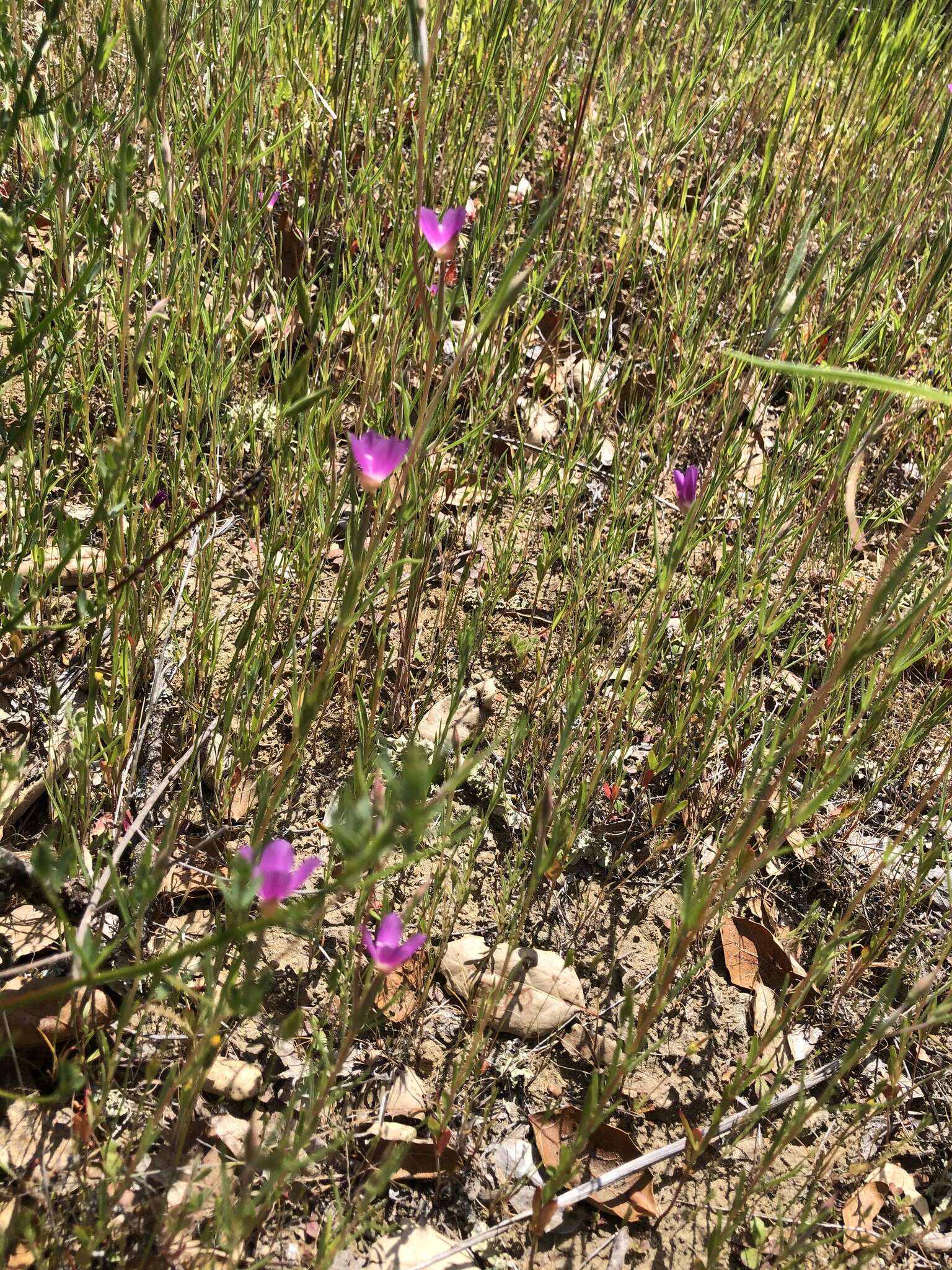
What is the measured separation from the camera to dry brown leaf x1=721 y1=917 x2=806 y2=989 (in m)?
1.85

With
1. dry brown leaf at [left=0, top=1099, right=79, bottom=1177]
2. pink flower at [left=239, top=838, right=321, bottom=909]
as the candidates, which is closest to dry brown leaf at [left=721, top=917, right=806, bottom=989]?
pink flower at [left=239, top=838, right=321, bottom=909]

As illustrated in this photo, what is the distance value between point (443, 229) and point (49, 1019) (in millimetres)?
1260

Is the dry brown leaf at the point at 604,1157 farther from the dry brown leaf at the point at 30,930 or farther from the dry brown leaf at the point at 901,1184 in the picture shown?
the dry brown leaf at the point at 30,930

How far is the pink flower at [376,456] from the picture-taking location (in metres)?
1.28

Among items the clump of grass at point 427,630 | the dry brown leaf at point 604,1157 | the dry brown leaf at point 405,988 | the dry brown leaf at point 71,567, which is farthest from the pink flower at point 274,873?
the dry brown leaf at point 71,567

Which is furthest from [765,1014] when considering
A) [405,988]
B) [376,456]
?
[376,456]

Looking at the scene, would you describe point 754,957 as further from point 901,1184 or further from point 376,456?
point 376,456

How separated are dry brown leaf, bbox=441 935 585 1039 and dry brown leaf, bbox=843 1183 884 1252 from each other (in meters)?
0.52

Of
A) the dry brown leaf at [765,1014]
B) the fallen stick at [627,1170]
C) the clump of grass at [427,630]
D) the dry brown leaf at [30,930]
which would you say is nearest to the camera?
the clump of grass at [427,630]

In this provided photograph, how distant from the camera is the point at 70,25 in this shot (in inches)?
100

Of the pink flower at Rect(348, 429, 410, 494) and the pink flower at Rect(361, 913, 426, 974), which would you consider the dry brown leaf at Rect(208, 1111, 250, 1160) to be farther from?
the pink flower at Rect(348, 429, 410, 494)

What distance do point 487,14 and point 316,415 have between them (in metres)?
1.57

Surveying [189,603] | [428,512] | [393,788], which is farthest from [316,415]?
[393,788]

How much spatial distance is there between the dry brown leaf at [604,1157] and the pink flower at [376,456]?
1.04 metres
